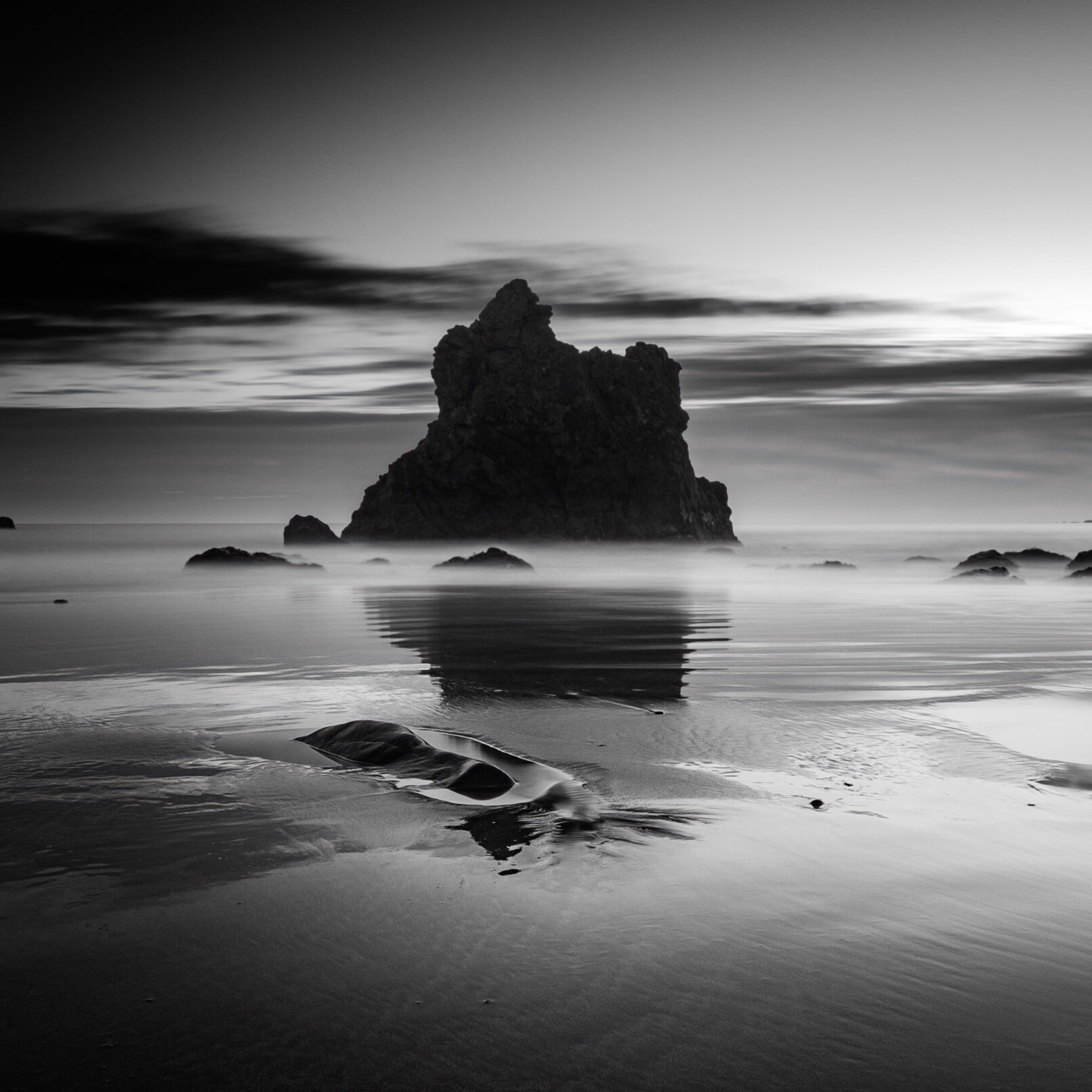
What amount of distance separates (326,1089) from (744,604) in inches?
980

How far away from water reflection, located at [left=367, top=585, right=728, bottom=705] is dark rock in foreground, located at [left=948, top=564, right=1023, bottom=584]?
15487 millimetres

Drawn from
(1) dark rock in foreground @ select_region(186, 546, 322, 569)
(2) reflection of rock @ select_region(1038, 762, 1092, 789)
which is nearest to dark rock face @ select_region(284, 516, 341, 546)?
(1) dark rock in foreground @ select_region(186, 546, 322, 569)

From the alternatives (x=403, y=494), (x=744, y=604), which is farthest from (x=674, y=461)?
(x=744, y=604)

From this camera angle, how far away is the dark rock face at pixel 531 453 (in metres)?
113

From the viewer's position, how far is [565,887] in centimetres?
448

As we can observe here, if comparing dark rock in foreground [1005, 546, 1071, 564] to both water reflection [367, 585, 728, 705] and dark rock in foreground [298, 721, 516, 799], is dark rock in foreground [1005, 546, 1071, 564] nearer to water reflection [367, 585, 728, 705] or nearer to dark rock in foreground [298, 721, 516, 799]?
water reflection [367, 585, 728, 705]

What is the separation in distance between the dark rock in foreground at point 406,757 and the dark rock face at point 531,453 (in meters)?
103

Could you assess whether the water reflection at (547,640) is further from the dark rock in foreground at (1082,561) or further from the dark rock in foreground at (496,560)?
the dark rock in foreground at (1082,561)

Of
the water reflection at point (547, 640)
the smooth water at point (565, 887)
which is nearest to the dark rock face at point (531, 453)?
the water reflection at point (547, 640)

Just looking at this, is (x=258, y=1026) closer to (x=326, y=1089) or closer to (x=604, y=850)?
(x=326, y=1089)

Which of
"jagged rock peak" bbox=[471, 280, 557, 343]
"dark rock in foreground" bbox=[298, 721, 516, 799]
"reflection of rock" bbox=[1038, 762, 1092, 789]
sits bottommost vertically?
"reflection of rock" bbox=[1038, 762, 1092, 789]

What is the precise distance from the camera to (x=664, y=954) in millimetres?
3783

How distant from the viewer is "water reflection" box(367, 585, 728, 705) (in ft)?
37.9

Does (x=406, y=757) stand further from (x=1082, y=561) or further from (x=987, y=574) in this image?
(x=1082, y=561)
